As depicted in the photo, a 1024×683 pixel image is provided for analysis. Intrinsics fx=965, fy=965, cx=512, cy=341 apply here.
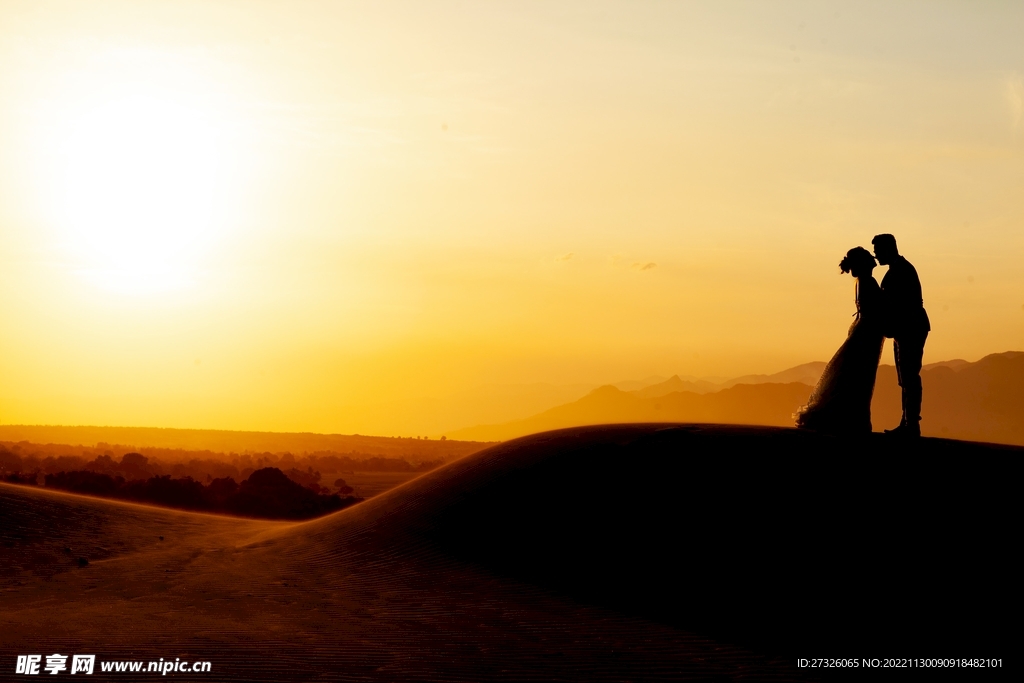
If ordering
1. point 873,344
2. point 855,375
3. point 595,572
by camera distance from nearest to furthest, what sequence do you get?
point 595,572 < point 873,344 < point 855,375

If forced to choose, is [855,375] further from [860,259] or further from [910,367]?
[860,259]

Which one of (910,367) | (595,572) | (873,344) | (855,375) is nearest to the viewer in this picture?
(595,572)

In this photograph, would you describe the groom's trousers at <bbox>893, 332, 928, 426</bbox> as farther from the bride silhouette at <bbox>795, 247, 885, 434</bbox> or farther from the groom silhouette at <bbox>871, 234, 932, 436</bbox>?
the bride silhouette at <bbox>795, 247, 885, 434</bbox>

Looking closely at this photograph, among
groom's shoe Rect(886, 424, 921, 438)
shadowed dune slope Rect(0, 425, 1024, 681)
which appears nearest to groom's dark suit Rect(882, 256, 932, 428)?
groom's shoe Rect(886, 424, 921, 438)

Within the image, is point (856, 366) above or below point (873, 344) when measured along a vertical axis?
below

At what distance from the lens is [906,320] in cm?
1642

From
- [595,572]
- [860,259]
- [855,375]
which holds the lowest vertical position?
[595,572]

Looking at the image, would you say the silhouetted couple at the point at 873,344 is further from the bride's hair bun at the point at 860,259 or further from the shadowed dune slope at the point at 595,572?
the shadowed dune slope at the point at 595,572

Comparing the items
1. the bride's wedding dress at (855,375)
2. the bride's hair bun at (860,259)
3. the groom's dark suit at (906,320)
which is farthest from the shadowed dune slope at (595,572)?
the bride's hair bun at (860,259)

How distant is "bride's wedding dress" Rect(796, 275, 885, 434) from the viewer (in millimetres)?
16766

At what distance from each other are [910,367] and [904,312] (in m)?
0.98

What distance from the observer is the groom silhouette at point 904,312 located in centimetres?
1642

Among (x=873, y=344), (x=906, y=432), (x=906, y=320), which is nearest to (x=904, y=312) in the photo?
(x=906, y=320)

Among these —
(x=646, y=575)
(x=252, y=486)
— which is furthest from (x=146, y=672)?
(x=252, y=486)
